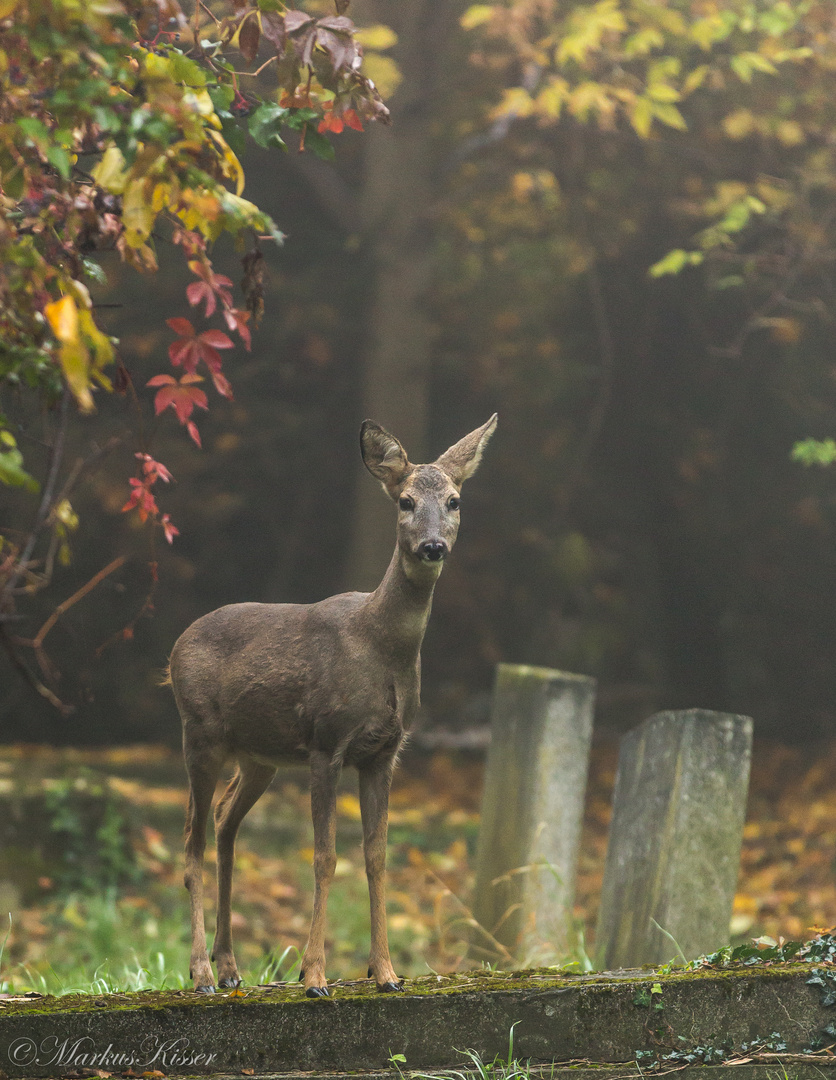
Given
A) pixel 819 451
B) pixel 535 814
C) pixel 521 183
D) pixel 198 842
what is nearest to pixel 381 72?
pixel 521 183

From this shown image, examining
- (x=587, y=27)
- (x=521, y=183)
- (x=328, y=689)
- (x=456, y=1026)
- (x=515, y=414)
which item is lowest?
(x=456, y=1026)

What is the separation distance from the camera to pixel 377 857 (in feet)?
13.5

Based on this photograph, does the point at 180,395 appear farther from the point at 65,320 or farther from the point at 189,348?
the point at 65,320

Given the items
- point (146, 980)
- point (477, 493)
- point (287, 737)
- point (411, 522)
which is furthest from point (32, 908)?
point (477, 493)

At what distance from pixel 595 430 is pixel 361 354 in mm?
2856

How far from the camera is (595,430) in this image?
13.6 meters

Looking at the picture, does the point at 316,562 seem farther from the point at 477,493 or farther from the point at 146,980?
the point at 146,980

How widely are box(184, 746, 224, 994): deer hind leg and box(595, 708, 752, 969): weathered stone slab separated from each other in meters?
2.14

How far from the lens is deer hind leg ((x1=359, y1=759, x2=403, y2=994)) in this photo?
13.2 feet

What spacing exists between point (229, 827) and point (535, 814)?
248 centimetres

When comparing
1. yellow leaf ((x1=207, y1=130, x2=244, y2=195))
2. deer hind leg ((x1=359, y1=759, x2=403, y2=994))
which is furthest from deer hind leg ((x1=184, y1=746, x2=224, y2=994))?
yellow leaf ((x1=207, y1=130, x2=244, y2=195))

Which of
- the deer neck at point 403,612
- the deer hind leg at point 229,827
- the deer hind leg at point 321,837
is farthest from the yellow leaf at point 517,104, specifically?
the deer hind leg at point 321,837

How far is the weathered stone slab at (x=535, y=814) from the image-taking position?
655cm

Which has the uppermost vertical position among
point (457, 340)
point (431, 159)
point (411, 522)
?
point (431, 159)
